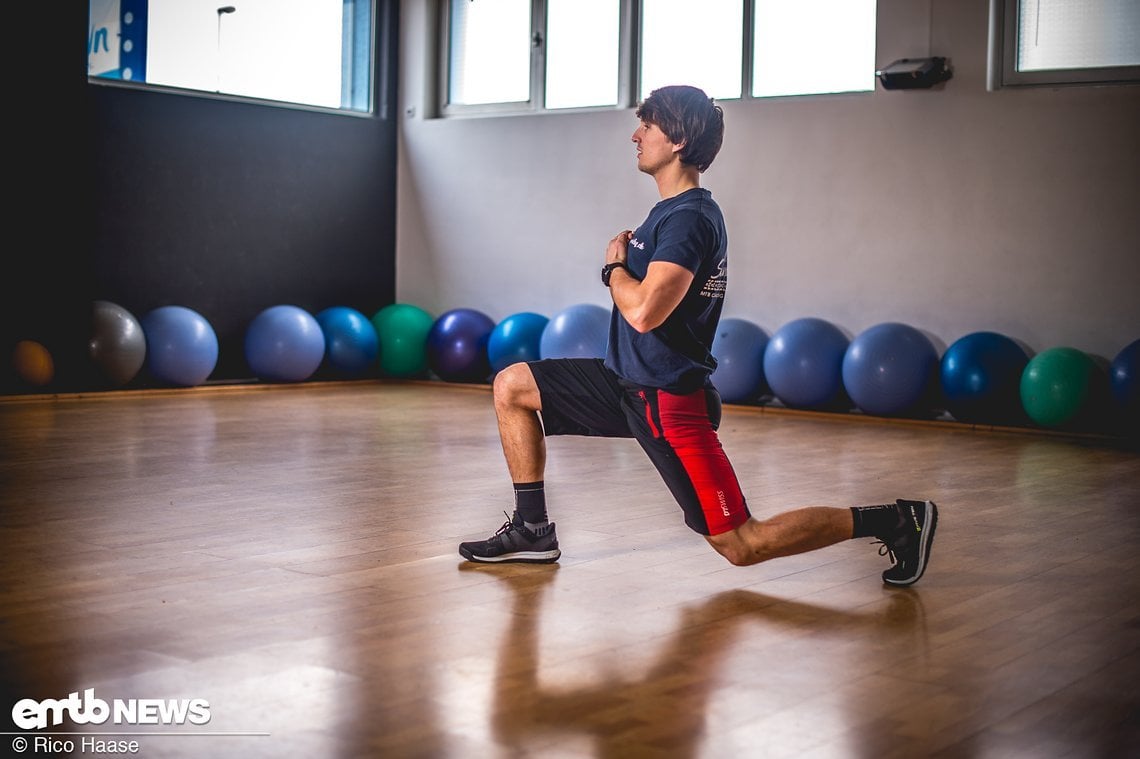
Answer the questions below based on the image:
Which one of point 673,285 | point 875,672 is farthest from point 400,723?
point 673,285

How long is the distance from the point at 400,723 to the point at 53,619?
0.98 m

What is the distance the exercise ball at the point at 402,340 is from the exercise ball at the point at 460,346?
0.10m

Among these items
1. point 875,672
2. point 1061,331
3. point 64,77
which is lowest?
point 875,672

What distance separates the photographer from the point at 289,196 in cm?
898

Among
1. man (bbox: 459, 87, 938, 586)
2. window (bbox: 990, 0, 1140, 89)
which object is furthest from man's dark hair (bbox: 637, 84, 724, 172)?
window (bbox: 990, 0, 1140, 89)

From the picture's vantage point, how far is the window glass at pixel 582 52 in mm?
8680

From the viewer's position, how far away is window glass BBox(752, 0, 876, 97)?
766cm

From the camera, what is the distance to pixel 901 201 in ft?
24.6

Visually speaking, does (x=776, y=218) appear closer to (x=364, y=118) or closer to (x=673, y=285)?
(x=364, y=118)

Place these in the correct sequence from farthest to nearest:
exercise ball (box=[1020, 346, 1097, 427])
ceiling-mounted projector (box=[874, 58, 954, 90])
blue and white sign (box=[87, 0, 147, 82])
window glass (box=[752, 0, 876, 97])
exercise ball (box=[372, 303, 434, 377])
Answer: exercise ball (box=[372, 303, 434, 377]), blue and white sign (box=[87, 0, 147, 82]), window glass (box=[752, 0, 876, 97]), ceiling-mounted projector (box=[874, 58, 954, 90]), exercise ball (box=[1020, 346, 1097, 427])

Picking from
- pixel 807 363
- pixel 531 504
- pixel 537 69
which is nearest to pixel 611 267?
pixel 531 504

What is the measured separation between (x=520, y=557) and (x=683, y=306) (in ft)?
2.62

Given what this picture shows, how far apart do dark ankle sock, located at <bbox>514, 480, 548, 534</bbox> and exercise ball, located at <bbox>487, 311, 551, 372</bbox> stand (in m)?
4.89

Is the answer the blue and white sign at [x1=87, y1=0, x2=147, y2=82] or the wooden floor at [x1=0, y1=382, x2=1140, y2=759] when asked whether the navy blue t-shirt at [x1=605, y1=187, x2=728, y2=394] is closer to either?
the wooden floor at [x1=0, y1=382, x2=1140, y2=759]
